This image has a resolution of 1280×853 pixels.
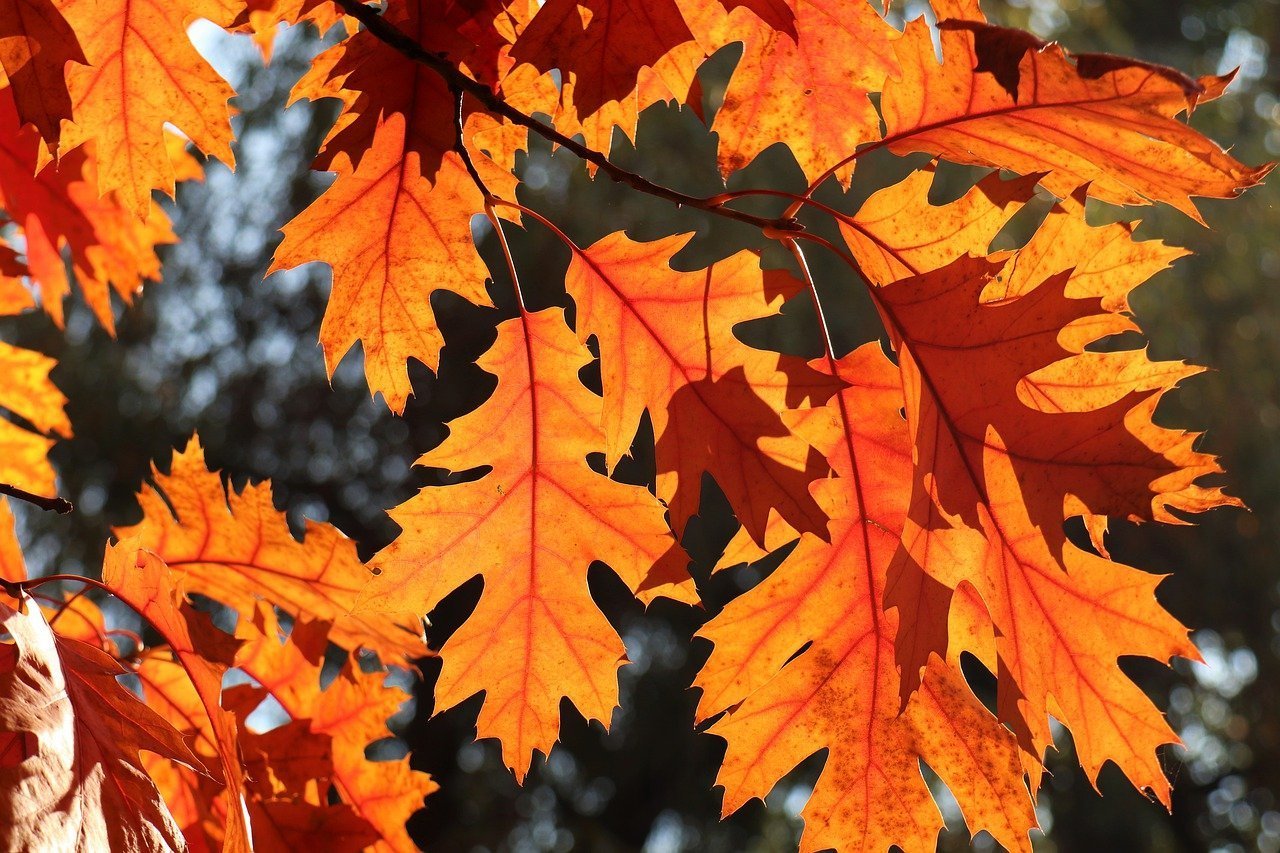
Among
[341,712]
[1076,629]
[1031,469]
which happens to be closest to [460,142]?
[1031,469]

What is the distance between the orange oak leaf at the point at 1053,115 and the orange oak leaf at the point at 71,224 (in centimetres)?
86

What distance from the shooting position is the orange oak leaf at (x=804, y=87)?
929mm

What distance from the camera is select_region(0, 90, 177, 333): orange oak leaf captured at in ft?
4.20

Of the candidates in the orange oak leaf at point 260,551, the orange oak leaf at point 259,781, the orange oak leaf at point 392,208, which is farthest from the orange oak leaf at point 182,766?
the orange oak leaf at point 392,208

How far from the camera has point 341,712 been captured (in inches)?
51.7

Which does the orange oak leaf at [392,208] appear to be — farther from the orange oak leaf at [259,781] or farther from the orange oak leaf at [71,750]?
the orange oak leaf at [259,781]

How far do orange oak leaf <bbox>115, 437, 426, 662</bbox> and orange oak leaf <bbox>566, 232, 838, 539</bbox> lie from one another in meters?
0.42

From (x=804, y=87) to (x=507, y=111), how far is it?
0.30 meters

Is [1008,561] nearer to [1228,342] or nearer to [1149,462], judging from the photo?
[1149,462]

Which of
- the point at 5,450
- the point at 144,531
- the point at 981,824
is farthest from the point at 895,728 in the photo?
the point at 5,450

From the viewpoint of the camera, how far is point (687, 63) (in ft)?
3.20

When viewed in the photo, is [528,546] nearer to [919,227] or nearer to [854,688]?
[854,688]

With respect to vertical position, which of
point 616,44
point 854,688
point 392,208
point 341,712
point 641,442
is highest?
point 616,44

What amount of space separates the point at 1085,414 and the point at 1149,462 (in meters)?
0.05
